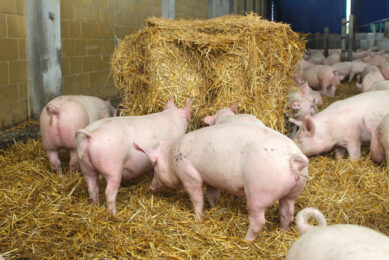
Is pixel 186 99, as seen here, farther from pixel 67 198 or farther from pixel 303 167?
pixel 303 167

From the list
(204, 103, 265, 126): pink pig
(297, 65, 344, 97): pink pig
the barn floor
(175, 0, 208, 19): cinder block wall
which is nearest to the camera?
the barn floor

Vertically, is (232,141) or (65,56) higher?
(65,56)

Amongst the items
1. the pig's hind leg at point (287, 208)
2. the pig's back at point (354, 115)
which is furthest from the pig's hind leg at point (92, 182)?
the pig's back at point (354, 115)

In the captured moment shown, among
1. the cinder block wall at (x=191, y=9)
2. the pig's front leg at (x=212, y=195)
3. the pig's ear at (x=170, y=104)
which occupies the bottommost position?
the pig's front leg at (x=212, y=195)

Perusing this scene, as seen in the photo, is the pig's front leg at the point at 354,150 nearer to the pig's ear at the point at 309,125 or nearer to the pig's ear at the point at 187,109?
the pig's ear at the point at 309,125

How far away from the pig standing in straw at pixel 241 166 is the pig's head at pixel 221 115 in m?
0.79

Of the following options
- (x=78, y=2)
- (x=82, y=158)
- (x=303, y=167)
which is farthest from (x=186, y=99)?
(x=78, y=2)

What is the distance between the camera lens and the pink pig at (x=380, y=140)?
4355 mm

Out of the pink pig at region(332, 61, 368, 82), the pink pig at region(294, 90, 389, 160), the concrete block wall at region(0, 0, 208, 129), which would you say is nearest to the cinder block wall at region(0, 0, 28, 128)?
the concrete block wall at region(0, 0, 208, 129)

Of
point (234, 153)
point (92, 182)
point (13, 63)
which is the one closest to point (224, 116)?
point (234, 153)

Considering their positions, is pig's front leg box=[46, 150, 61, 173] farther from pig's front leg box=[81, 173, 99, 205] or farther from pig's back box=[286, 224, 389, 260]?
pig's back box=[286, 224, 389, 260]

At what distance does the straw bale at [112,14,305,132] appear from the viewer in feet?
15.7

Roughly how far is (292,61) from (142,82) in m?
1.68

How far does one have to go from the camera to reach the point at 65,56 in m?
6.64
